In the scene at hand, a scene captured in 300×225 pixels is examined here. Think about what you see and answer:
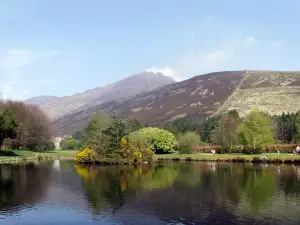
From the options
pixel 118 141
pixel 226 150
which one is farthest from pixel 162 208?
pixel 226 150

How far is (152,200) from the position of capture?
110 ft

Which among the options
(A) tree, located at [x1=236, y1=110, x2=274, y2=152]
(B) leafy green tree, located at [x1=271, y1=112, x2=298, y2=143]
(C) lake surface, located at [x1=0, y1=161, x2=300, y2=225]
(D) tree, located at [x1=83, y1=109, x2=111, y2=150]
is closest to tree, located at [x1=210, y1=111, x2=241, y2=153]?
(A) tree, located at [x1=236, y1=110, x2=274, y2=152]

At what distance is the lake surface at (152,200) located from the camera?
26.8m

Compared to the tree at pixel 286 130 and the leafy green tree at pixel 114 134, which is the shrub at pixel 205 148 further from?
the tree at pixel 286 130

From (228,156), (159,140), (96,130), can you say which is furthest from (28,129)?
(228,156)

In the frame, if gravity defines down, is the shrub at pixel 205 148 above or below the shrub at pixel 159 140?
below

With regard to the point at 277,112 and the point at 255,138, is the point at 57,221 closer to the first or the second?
the point at 255,138

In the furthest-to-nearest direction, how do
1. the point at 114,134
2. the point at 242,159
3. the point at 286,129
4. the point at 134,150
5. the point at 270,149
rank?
1. the point at 286,129
2. the point at 270,149
3. the point at 242,159
4. the point at 114,134
5. the point at 134,150

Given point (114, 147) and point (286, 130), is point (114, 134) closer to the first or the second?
point (114, 147)

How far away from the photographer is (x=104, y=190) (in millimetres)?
39594

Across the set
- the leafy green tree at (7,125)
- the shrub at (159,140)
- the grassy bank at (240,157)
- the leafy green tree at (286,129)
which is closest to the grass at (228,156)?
the grassy bank at (240,157)

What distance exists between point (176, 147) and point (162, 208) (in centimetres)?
6992

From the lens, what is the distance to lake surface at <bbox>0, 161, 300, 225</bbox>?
88.0 feet

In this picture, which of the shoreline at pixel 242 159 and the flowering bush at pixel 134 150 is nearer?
the shoreline at pixel 242 159
